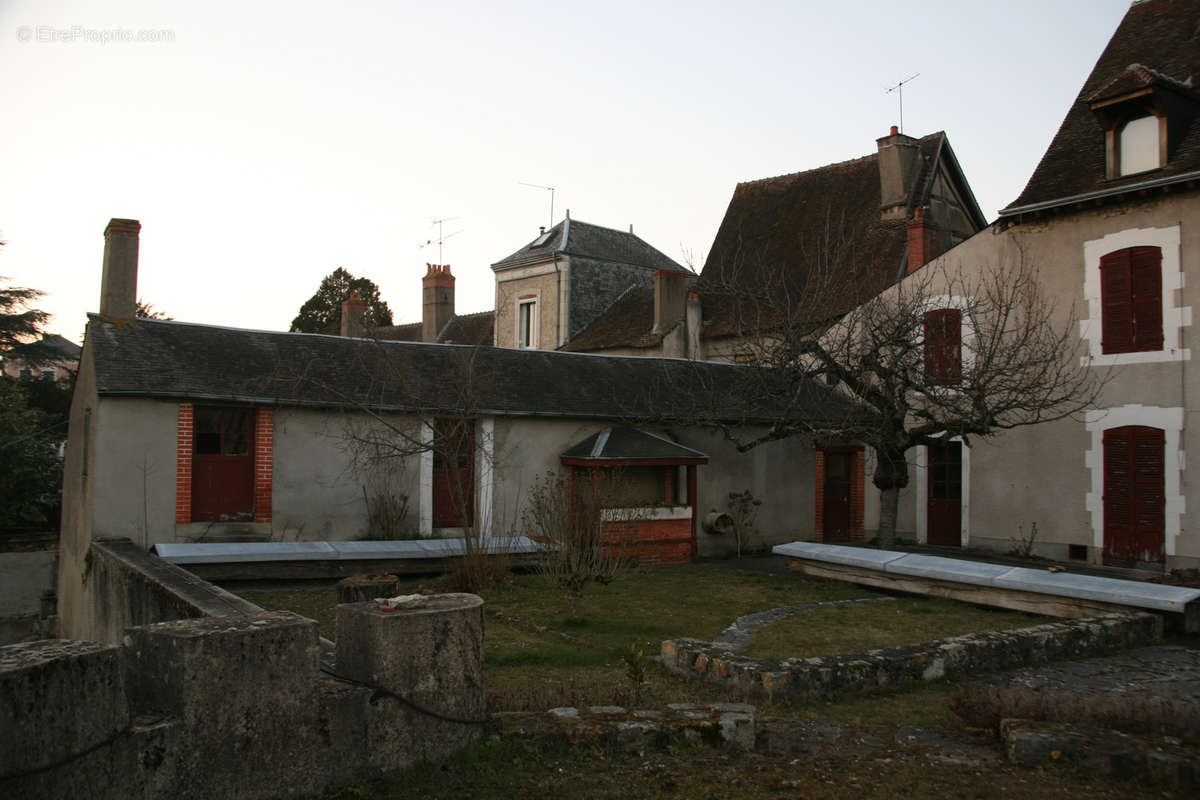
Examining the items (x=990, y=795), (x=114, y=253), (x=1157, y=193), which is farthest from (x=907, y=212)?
(x=990, y=795)

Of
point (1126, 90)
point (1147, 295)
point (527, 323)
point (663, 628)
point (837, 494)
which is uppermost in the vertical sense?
point (1126, 90)

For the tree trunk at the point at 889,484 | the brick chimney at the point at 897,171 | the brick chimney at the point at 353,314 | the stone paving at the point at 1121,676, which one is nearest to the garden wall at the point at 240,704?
the stone paving at the point at 1121,676

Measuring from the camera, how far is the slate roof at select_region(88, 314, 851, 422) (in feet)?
45.5

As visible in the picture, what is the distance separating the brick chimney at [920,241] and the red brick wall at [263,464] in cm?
1391

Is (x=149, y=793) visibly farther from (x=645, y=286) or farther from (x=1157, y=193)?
(x=645, y=286)

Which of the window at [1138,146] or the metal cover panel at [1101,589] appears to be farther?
the window at [1138,146]

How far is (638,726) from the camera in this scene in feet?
17.5

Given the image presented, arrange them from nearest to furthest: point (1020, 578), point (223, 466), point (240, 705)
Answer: point (240, 705), point (1020, 578), point (223, 466)

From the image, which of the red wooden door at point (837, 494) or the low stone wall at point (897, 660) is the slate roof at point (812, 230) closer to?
the red wooden door at point (837, 494)

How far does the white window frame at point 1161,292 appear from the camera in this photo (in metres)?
14.5

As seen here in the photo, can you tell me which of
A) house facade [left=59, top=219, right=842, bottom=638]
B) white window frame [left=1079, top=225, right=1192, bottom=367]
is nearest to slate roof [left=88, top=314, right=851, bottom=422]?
house facade [left=59, top=219, right=842, bottom=638]

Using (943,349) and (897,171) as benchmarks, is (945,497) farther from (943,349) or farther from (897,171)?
(897,171)

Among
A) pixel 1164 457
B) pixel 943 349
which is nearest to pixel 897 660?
pixel 943 349

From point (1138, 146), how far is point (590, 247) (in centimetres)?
1764
